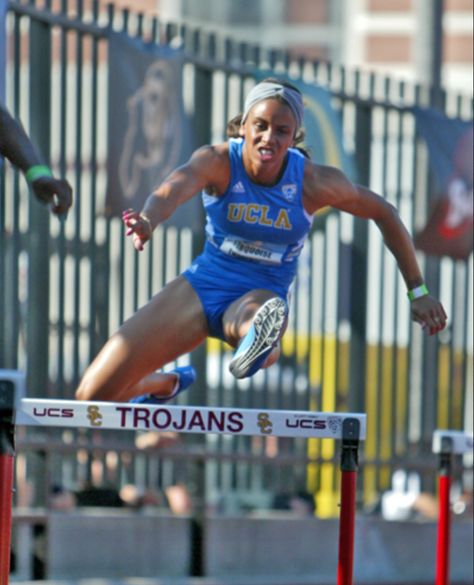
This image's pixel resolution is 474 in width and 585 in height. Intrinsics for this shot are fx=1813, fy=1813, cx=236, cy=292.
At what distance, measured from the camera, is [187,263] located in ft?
38.6

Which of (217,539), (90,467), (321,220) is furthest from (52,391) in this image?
(321,220)

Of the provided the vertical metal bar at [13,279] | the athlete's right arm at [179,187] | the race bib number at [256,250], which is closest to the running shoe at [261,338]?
the race bib number at [256,250]

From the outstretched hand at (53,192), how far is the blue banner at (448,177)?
5424 millimetres

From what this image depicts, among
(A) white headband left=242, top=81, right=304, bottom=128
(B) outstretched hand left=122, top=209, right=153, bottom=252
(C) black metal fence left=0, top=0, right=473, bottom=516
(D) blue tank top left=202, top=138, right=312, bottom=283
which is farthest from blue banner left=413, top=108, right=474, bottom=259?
(B) outstretched hand left=122, top=209, right=153, bottom=252

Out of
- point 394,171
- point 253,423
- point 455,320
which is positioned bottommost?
point 253,423

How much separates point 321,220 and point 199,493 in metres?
2.07

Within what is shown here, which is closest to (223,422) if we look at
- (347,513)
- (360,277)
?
(347,513)

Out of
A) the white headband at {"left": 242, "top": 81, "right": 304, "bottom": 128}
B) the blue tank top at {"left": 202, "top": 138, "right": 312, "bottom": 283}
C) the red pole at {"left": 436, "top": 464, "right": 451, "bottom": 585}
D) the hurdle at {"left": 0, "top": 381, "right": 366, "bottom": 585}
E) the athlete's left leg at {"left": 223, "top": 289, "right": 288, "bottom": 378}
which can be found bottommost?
the red pole at {"left": 436, "top": 464, "right": 451, "bottom": 585}

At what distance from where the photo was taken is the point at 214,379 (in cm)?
1202

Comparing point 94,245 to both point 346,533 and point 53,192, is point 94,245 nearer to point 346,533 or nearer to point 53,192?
point 53,192

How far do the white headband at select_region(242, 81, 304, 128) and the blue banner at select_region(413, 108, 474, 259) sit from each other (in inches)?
187

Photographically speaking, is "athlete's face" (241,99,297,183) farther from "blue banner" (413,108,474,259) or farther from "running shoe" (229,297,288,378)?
"blue banner" (413,108,474,259)

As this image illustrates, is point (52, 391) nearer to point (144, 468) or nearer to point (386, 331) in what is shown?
point (144, 468)

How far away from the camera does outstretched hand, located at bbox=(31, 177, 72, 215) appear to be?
25.2 feet
